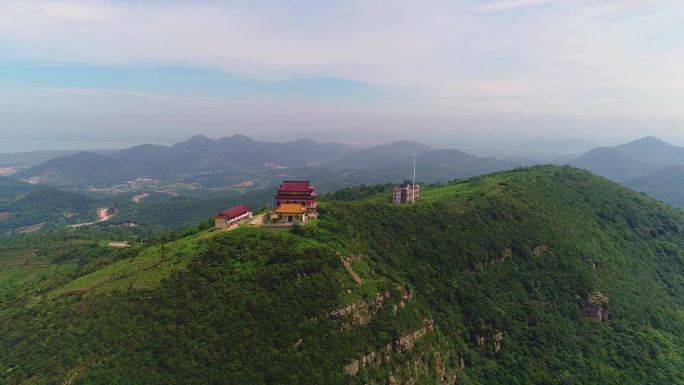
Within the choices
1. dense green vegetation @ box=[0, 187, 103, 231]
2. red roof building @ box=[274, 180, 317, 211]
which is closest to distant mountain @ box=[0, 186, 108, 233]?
dense green vegetation @ box=[0, 187, 103, 231]

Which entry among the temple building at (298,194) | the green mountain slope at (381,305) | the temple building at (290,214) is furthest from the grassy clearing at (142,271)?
the temple building at (298,194)

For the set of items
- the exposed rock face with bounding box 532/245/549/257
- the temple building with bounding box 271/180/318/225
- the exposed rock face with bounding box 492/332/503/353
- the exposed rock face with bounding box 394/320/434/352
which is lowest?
the exposed rock face with bounding box 492/332/503/353

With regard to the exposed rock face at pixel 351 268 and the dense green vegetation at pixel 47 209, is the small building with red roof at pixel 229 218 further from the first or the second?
the dense green vegetation at pixel 47 209

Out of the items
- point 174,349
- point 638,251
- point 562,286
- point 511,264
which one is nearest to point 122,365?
point 174,349

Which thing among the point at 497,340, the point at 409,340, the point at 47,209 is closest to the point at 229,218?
the point at 409,340

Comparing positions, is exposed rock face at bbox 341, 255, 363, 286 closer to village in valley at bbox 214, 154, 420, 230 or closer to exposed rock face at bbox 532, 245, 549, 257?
village in valley at bbox 214, 154, 420, 230

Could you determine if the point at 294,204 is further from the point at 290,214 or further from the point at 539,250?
the point at 539,250

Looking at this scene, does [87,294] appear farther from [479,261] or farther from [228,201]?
[228,201]
